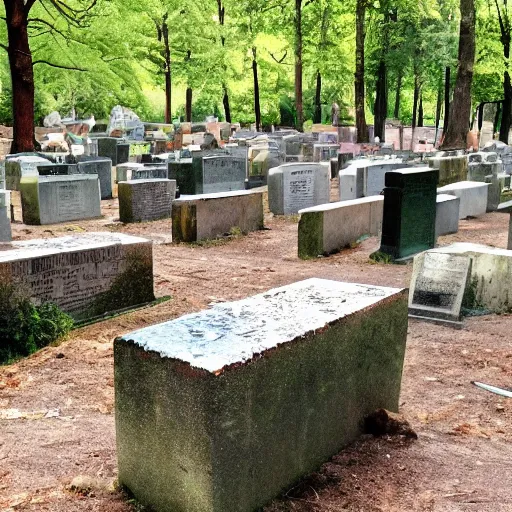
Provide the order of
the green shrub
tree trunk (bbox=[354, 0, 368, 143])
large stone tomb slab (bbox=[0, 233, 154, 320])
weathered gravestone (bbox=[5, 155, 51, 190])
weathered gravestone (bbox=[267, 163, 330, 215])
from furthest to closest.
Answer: tree trunk (bbox=[354, 0, 368, 143]) < weathered gravestone (bbox=[5, 155, 51, 190]) < weathered gravestone (bbox=[267, 163, 330, 215]) < large stone tomb slab (bbox=[0, 233, 154, 320]) < the green shrub

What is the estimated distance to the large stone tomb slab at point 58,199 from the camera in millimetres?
13273

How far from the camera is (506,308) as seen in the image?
7152 millimetres

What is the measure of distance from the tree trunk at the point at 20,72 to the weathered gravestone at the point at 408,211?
14709 millimetres

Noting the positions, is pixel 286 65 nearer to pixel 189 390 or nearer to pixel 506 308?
pixel 506 308

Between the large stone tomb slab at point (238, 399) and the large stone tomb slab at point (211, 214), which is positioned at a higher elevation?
the large stone tomb slab at point (238, 399)

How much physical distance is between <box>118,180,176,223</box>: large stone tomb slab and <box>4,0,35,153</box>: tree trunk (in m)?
8.79

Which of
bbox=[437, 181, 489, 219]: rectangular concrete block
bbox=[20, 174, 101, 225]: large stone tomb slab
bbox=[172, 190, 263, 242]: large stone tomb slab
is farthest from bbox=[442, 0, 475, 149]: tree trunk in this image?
bbox=[20, 174, 101, 225]: large stone tomb slab

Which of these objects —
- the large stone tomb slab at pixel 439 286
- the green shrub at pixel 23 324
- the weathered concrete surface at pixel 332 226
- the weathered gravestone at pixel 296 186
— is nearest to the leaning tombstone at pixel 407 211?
the weathered concrete surface at pixel 332 226

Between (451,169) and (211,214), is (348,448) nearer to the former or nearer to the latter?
(211,214)

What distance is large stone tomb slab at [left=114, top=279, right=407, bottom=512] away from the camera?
2844 millimetres

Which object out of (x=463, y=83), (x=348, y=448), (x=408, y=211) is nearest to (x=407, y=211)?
(x=408, y=211)

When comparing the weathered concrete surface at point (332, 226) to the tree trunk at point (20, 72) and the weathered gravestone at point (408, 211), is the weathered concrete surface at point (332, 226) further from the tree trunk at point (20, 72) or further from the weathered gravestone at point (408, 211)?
the tree trunk at point (20, 72)

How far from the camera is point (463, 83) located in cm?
A: 2161

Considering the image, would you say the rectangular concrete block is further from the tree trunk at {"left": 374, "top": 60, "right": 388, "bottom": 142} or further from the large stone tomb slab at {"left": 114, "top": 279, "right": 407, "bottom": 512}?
the tree trunk at {"left": 374, "top": 60, "right": 388, "bottom": 142}
